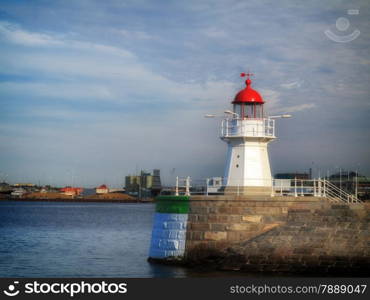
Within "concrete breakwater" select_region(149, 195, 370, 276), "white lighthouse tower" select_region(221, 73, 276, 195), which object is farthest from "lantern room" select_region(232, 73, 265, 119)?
"concrete breakwater" select_region(149, 195, 370, 276)

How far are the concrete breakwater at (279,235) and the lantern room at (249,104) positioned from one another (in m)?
4.13

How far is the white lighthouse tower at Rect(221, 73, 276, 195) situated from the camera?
78.1 feet

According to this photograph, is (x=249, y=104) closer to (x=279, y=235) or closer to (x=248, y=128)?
(x=248, y=128)

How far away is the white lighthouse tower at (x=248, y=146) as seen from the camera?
23812 mm

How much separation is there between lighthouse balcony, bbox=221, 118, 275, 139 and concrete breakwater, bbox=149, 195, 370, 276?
3.19 meters

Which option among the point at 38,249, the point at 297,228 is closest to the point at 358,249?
the point at 297,228

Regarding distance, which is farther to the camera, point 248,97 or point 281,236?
point 248,97

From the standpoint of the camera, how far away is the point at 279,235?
70.2 feet

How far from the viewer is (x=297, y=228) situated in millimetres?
21406

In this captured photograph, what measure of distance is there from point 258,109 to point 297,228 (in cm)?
542

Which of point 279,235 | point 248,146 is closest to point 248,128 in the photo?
point 248,146

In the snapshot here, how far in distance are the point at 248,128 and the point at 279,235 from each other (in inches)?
183

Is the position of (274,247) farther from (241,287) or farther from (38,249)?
(38,249)

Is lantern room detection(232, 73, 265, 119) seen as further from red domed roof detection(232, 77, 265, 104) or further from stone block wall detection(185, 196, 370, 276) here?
stone block wall detection(185, 196, 370, 276)
